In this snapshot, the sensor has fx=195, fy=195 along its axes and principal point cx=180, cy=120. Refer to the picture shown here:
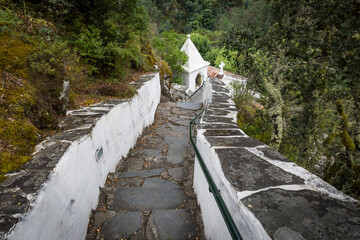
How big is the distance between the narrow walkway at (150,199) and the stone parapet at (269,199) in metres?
0.36

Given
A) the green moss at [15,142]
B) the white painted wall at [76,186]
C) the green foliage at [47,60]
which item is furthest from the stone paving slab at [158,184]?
the green foliage at [47,60]

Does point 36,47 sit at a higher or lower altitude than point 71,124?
higher

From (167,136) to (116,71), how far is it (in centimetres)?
204

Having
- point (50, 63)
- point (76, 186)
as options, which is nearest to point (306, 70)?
point (76, 186)

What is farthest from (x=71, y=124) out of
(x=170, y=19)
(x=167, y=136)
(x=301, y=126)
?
(x=170, y=19)

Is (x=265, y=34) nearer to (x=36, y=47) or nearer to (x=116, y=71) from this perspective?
(x=116, y=71)

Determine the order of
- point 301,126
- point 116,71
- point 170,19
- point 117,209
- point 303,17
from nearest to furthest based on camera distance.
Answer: point 117,209, point 303,17, point 301,126, point 116,71, point 170,19

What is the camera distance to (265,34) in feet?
12.4

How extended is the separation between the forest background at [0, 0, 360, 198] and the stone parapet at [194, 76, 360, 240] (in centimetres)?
97

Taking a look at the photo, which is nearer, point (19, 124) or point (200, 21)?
point (19, 124)

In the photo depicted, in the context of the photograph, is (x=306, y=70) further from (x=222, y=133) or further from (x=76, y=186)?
(x=76, y=186)

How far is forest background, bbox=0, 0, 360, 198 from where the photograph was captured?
1982 mm

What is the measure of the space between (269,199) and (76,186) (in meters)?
1.75

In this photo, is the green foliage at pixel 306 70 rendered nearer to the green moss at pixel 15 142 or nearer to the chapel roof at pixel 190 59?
the green moss at pixel 15 142
